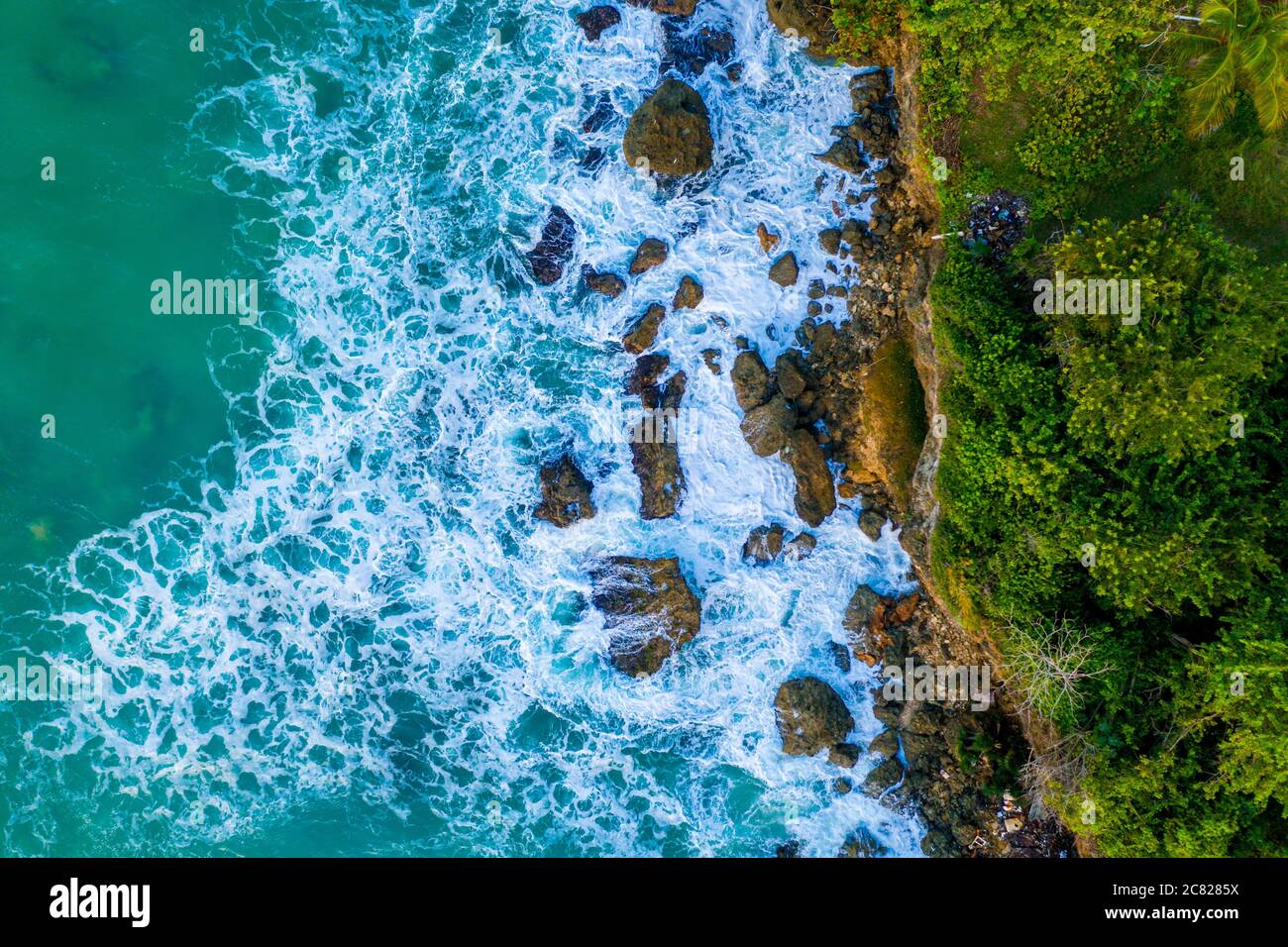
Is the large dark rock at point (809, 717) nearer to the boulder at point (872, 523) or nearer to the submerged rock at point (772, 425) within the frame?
the boulder at point (872, 523)

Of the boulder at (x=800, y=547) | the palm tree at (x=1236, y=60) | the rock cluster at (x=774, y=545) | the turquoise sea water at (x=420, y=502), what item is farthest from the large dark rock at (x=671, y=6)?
the boulder at (x=800, y=547)

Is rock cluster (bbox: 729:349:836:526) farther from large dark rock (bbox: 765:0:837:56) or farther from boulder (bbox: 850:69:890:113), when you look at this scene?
large dark rock (bbox: 765:0:837:56)

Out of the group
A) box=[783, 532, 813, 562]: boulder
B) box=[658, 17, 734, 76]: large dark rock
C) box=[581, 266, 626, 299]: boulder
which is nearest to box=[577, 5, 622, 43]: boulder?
box=[658, 17, 734, 76]: large dark rock

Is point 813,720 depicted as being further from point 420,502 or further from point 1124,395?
point 420,502

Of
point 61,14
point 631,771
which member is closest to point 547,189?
point 61,14

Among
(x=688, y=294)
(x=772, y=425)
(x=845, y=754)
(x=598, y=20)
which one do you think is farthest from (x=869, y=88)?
(x=845, y=754)

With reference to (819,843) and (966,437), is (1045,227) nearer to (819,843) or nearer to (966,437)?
(966,437)
